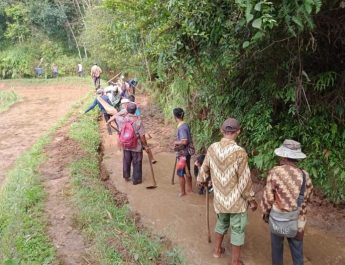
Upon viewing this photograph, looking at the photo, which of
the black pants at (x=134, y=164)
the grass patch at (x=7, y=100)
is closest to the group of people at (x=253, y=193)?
the black pants at (x=134, y=164)

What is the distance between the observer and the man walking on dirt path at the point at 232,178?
412 cm

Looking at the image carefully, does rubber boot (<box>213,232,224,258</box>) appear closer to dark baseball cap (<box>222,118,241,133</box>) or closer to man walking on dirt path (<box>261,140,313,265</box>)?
man walking on dirt path (<box>261,140,313,265</box>)

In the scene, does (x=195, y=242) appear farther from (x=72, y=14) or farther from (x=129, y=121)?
(x=72, y=14)

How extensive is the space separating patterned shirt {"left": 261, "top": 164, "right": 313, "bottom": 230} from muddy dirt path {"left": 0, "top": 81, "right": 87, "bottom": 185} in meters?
6.48

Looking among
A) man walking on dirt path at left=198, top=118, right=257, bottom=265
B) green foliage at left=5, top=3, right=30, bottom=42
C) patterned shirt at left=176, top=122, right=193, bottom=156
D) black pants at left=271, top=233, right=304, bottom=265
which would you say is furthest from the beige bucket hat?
green foliage at left=5, top=3, right=30, bottom=42

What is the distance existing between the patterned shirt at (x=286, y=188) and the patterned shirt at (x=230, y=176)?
13.3 inches

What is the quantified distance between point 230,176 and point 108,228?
78.5 inches

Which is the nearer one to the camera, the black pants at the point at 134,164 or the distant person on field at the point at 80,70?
the black pants at the point at 134,164

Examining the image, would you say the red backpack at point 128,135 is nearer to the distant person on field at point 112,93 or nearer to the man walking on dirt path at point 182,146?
the man walking on dirt path at point 182,146

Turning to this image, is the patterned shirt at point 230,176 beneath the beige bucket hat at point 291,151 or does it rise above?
beneath

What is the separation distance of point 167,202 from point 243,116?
1996 mm

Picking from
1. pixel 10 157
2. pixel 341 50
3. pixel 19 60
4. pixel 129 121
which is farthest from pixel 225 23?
pixel 19 60

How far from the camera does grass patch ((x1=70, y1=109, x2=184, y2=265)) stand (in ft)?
15.0

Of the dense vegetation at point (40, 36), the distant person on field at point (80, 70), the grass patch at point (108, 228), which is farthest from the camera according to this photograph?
the dense vegetation at point (40, 36)
